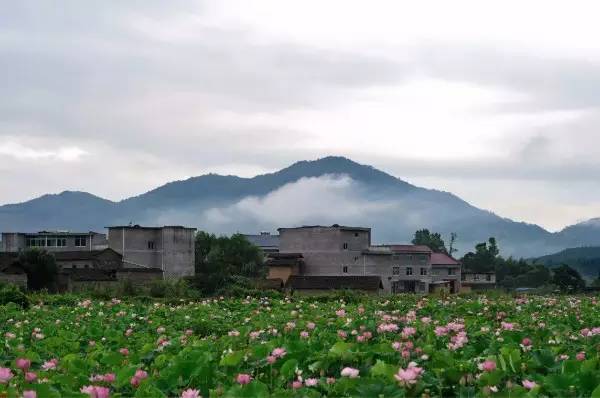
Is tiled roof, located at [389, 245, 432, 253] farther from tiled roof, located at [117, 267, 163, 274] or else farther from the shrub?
the shrub

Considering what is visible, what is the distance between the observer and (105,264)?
224 ft

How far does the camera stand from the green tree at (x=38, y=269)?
5834 cm

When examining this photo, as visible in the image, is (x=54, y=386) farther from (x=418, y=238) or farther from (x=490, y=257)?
(x=418, y=238)

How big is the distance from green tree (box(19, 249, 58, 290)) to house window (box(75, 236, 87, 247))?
20632 millimetres

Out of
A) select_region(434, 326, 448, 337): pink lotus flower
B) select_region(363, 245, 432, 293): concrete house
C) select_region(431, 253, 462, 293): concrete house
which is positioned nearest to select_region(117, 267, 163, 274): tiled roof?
select_region(363, 245, 432, 293): concrete house

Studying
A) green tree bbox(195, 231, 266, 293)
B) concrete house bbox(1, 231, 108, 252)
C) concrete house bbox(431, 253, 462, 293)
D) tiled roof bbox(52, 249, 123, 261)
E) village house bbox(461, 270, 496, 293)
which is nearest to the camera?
tiled roof bbox(52, 249, 123, 261)

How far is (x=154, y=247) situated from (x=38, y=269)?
1704 cm

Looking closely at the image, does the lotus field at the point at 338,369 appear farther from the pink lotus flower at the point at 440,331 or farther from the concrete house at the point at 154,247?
the concrete house at the point at 154,247

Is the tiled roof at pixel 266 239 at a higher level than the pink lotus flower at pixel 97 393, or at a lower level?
higher

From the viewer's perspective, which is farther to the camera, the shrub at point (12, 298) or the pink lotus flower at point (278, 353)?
the shrub at point (12, 298)

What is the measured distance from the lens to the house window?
80.2 metres

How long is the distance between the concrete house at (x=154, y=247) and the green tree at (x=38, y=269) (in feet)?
42.0

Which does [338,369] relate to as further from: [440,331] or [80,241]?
[80,241]

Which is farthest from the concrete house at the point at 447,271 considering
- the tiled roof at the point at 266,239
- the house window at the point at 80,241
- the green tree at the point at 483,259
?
the tiled roof at the point at 266,239
